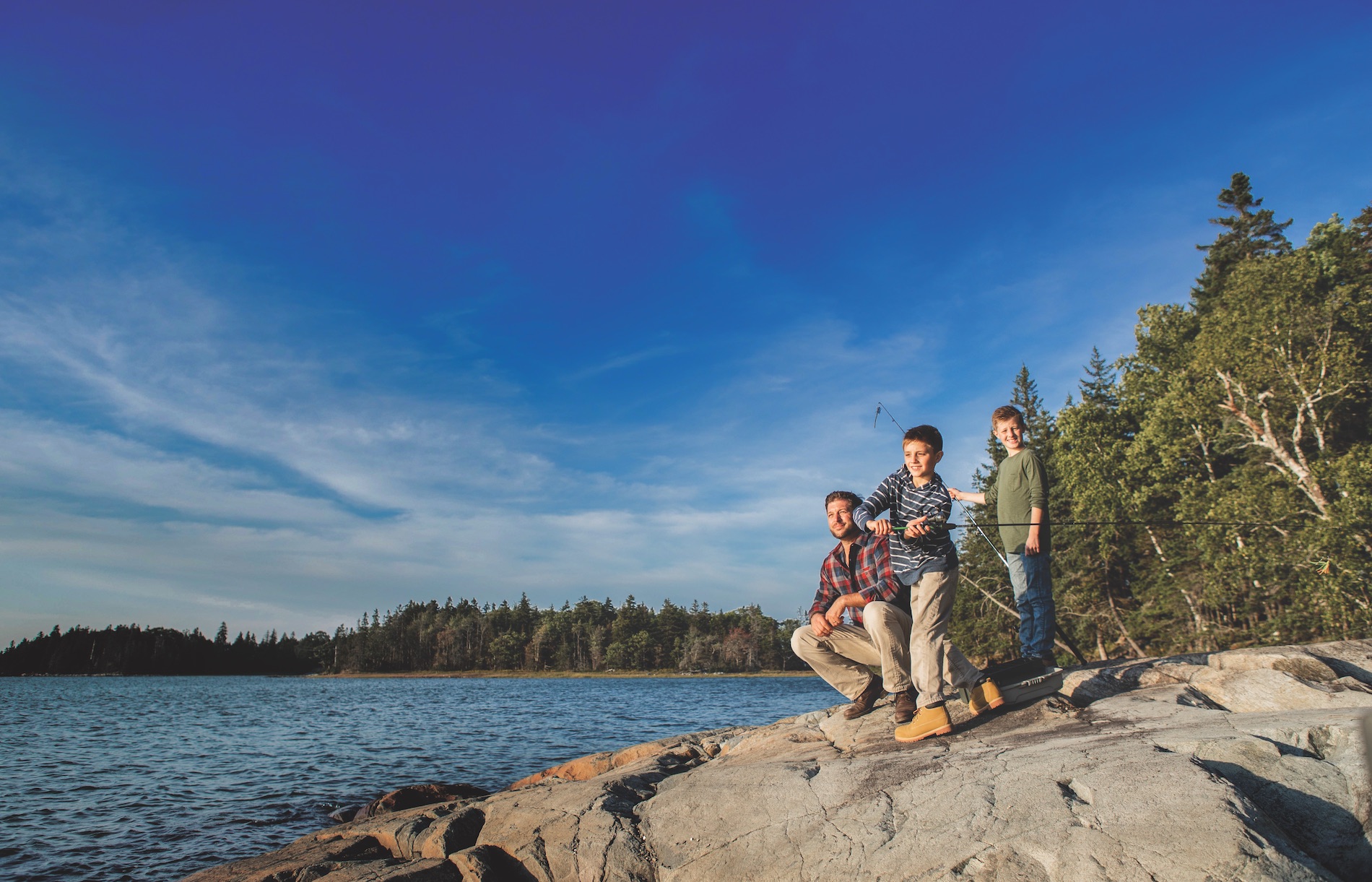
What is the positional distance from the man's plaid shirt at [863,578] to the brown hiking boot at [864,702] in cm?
75

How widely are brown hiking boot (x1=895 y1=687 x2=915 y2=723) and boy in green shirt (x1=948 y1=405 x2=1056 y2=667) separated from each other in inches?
53.6

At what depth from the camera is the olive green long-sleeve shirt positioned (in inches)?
263

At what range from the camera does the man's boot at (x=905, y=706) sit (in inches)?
224

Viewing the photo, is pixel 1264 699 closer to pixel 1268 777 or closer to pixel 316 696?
pixel 1268 777

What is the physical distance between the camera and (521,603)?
134125mm

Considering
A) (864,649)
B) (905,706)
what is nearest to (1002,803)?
(905,706)

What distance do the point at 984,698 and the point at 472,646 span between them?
128739mm

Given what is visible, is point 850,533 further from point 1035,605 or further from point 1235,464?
point 1235,464

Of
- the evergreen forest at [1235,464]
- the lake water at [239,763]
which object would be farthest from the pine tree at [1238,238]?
the lake water at [239,763]

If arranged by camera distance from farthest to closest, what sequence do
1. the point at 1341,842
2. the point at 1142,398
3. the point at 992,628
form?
the point at 992,628, the point at 1142,398, the point at 1341,842

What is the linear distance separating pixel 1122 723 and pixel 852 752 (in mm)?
2004

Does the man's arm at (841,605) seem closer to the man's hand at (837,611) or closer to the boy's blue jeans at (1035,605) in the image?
the man's hand at (837,611)

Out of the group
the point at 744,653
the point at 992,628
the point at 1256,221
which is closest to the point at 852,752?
the point at 992,628

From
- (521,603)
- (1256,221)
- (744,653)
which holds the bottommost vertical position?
(744,653)
